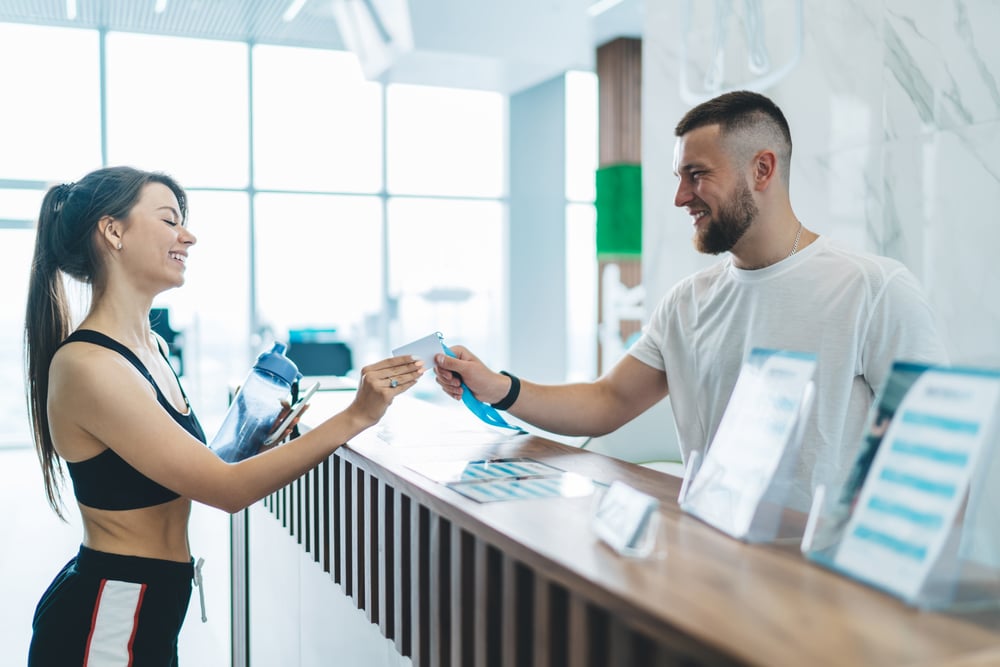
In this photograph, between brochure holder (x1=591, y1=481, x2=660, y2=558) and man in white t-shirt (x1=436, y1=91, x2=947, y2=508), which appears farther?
man in white t-shirt (x1=436, y1=91, x2=947, y2=508)

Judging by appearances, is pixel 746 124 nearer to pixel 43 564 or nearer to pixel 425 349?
pixel 425 349

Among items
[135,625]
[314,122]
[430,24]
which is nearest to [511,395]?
[135,625]

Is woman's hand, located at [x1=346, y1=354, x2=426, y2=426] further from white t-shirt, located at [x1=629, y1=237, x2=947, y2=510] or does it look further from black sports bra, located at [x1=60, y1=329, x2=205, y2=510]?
white t-shirt, located at [x1=629, y1=237, x2=947, y2=510]

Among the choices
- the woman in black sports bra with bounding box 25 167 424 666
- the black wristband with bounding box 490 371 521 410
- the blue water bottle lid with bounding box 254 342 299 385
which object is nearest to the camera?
the woman in black sports bra with bounding box 25 167 424 666

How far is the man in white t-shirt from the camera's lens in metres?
1.94

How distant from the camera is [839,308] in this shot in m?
1.96

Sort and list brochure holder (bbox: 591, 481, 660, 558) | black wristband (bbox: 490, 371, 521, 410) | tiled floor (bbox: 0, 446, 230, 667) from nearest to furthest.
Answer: brochure holder (bbox: 591, 481, 660, 558), black wristband (bbox: 490, 371, 521, 410), tiled floor (bbox: 0, 446, 230, 667)

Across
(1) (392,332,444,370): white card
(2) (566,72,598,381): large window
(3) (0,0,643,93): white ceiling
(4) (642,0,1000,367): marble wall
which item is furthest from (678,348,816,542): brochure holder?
(2) (566,72,598,381): large window

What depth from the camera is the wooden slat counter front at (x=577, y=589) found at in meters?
0.76

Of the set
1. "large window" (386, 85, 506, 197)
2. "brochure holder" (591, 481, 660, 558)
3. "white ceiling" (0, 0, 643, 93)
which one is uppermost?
"white ceiling" (0, 0, 643, 93)

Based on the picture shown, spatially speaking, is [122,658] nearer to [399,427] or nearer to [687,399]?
[399,427]

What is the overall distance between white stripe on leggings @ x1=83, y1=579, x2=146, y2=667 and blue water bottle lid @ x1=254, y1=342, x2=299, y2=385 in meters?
0.57

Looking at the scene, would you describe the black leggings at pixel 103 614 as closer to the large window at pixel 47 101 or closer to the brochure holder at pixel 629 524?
the brochure holder at pixel 629 524

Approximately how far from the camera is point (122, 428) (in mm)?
1598
